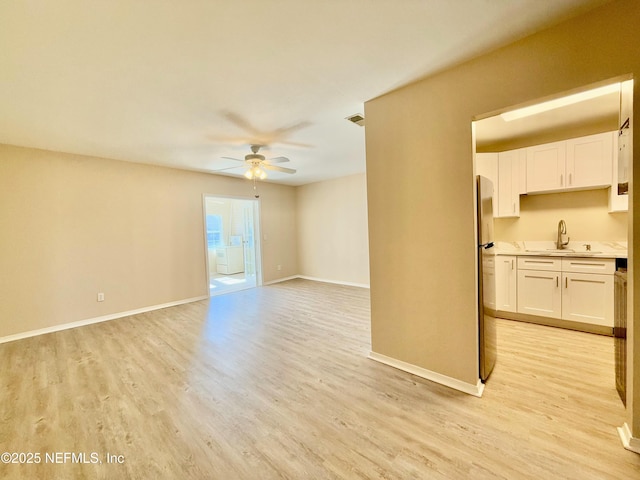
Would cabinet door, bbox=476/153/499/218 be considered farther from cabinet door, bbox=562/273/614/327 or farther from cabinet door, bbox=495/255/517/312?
cabinet door, bbox=562/273/614/327

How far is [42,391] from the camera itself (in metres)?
2.31

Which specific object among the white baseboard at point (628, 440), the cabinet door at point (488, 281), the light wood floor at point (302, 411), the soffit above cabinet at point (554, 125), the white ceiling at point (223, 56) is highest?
the white ceiling at point (223, 56)

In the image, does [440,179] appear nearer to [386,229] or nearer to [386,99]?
[386,229]

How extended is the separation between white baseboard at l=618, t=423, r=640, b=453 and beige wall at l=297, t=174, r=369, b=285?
437 cm

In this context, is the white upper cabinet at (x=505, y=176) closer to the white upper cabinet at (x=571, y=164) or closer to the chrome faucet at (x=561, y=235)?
the white upper cabinet at (x=571, y=164)

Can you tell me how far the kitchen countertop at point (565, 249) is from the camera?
3.00m

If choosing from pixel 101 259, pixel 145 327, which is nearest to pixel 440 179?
pixel 145 327

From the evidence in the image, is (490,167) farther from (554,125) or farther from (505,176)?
(554,125)

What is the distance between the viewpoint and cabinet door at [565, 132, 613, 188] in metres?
3.08

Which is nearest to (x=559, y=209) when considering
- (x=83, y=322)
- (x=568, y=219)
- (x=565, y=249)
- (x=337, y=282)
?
(x=568, y=219)

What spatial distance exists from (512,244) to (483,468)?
335cm

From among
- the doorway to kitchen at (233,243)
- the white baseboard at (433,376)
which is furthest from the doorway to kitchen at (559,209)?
the doorway to kitchen at (233,243)

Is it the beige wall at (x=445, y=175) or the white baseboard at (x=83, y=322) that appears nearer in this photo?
the beige wall at (x=445, y=175)

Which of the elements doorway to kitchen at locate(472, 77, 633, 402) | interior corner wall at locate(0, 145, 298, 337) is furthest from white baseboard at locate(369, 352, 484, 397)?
interior corner wall at locate(0, 145, 298, 337)
